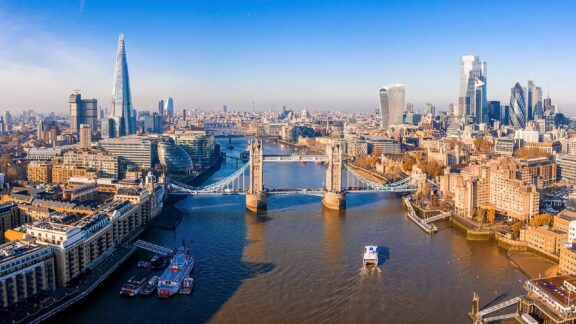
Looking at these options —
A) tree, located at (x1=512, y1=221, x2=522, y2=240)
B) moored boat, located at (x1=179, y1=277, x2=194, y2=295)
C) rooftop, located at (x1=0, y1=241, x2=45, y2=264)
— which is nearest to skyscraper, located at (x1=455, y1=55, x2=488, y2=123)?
tree, located at (x1=512, y1=221, x2=522, y2=240)

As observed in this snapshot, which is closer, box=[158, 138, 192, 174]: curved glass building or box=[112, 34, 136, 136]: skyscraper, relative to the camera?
box=[158, 138, 192, 174]: curved glass building

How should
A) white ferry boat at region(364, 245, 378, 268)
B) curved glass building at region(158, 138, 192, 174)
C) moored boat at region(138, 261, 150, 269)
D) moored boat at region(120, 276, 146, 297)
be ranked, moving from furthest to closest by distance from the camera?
1. curved glass building at region(158, 138, 192, 174)
2. white ferry boat at region(364, 245, 378, 268)
3. moored boat at region(138, 261, 150, 269)
4. moored boat at region(120, 276, 146, 297)

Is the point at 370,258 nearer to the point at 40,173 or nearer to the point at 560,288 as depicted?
the point at 560,288

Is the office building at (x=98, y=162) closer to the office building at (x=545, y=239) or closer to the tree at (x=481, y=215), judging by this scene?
the tree at (x=481, y=215)

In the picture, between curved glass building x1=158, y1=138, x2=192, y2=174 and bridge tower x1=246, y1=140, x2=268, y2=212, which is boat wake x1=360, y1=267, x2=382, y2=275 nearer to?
bridge tower x1=246, y1=140, x2=268, y2=212

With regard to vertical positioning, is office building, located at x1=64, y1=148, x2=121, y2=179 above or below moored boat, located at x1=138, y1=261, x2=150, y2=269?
above

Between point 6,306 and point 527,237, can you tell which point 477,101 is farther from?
point 6,306
